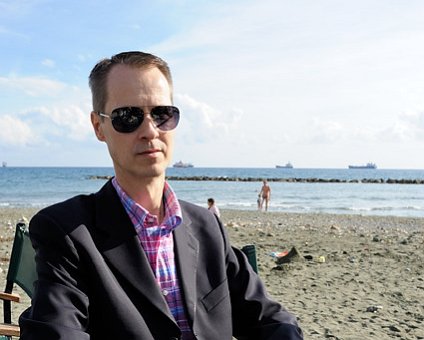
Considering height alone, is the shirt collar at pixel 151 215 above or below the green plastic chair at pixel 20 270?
above

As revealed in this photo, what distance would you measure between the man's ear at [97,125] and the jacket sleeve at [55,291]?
1.32 ft

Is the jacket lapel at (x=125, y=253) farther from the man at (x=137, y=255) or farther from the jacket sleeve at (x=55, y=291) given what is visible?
the jacket sleeve at (x=55, y=291)

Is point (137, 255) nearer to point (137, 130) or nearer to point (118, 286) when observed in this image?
point (118, 286)

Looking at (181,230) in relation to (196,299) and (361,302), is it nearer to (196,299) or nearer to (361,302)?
(196,299)

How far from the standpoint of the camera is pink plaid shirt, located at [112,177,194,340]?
2117mm

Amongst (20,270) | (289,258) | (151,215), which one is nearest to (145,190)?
(151,215)

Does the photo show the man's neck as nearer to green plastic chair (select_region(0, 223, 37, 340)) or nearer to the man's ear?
the man's ear

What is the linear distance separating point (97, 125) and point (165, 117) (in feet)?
0.89

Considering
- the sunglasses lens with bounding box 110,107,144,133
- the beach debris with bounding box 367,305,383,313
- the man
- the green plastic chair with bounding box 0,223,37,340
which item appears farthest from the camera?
the beach debris with bounding box 367,305,383,313

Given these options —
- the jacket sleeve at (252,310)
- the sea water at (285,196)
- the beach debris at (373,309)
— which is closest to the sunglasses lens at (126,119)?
the jacket sleeve at (252,310)

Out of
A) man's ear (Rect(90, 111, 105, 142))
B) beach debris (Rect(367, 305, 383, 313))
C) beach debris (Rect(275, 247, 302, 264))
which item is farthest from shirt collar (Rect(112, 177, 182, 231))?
beach debris (Rect(275, 247, 302, 264))

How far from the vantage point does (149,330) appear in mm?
1967

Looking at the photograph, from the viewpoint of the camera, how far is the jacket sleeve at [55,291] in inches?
70.8

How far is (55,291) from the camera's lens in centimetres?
185
